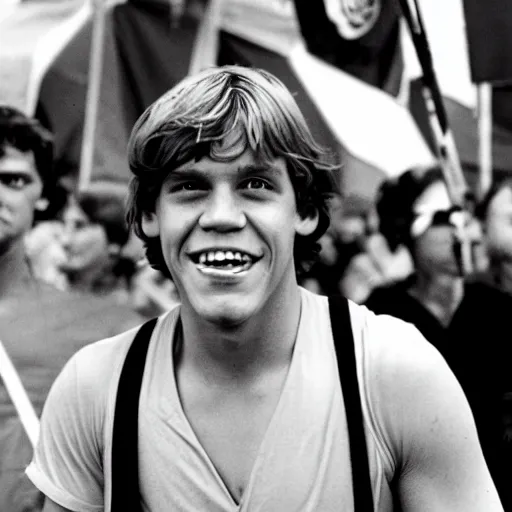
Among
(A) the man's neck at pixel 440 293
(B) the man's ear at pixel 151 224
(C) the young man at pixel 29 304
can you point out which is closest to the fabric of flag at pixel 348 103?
(A) the man's neck at pixel 440 293

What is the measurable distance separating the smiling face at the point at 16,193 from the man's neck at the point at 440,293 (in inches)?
58.5

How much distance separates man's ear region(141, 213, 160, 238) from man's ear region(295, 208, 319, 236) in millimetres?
321

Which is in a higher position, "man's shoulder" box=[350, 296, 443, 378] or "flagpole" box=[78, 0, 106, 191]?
"flagpole" box=[78, 0, 106, 191]

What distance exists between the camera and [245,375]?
2.08 m

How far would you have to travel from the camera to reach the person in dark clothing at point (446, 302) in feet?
11.3

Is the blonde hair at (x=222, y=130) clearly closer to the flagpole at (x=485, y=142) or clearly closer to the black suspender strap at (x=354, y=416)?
the black suspender strap at (x=354, y=416)

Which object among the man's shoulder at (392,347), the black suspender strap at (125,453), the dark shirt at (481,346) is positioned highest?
the man's shoulder at (392,347)

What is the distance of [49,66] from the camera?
3.55 metres

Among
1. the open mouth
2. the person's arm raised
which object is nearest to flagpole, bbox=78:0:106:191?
the open mouth

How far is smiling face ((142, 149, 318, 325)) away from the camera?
192 centimetres

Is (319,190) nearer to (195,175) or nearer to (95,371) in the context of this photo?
(195,175)

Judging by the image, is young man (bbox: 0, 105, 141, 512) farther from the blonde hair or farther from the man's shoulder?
the man's shoulder

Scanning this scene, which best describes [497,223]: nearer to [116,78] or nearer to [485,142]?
[485,142]

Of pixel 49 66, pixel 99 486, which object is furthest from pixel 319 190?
pixel 49 66
